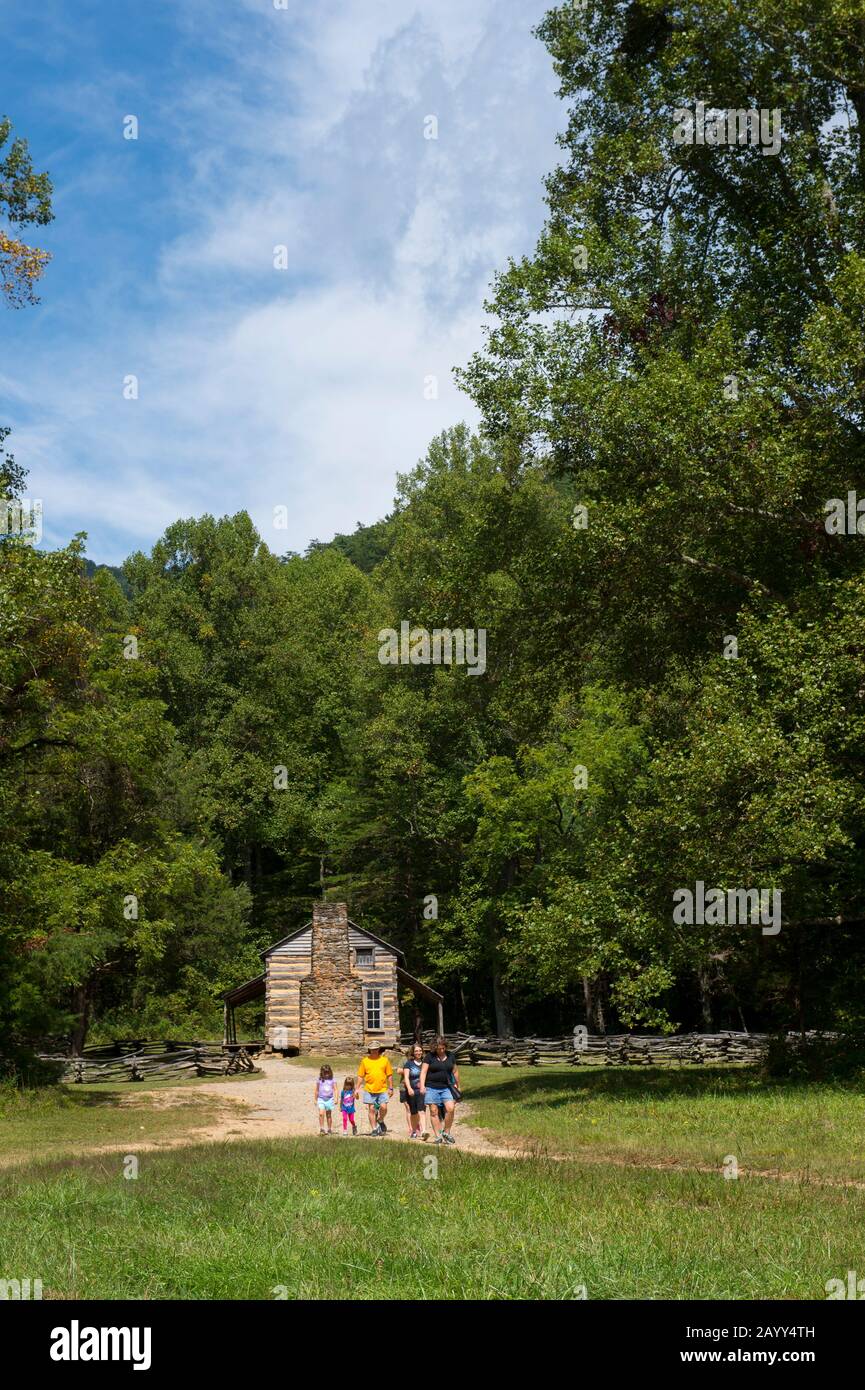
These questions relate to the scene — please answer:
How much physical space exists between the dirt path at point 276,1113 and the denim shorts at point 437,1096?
0.72 meters

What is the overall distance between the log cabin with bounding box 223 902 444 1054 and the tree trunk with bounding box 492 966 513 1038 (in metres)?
4.69

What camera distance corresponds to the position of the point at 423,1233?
26.4ft

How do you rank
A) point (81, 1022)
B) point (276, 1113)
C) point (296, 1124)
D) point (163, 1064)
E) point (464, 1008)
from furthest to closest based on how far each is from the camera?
point (464, 1008) → point (81, 1022) → point (163, 1064) → point (276, 1113) → point (296, 1124)

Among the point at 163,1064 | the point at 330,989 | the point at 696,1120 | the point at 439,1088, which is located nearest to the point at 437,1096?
the point at 439,1088

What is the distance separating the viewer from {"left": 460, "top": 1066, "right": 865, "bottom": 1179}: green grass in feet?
46.7

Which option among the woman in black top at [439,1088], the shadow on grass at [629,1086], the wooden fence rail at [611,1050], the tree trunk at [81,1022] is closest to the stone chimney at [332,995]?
the wooden fence rail at [611,1050]

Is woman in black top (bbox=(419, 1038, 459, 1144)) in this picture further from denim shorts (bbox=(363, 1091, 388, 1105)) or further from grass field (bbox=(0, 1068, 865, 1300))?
denim shorts (bbox=(363, 1091, 388, 1105))

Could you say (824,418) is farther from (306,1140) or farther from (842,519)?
(306,1140)

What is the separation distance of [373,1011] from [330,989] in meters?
1.94

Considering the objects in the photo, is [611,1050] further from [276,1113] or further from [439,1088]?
[439,1088]

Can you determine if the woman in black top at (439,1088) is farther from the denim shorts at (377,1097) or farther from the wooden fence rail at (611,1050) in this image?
the wooden fence rail at (611,1050)

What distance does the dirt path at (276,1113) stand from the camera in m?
19.4
